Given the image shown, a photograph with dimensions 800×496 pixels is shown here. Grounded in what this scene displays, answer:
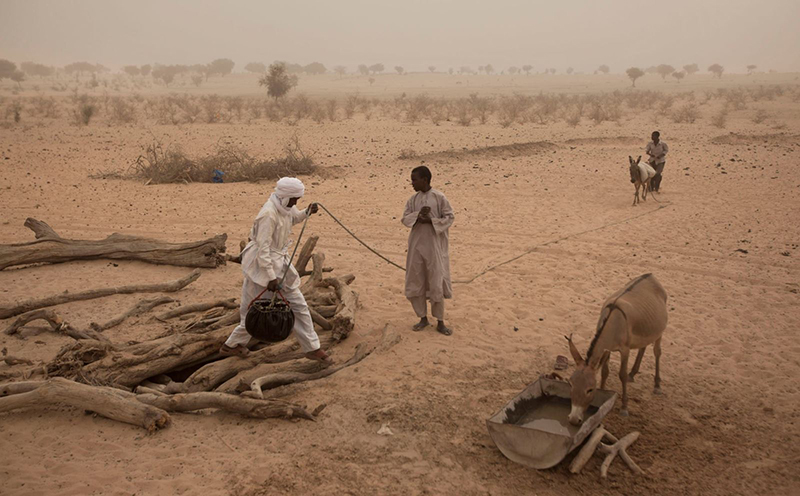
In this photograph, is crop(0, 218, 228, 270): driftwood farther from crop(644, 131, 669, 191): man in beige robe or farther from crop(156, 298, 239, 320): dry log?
crop(644, 131, 669, 191): man in beige robe

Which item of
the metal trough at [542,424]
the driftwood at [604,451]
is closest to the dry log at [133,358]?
the metal trough at [542,424]

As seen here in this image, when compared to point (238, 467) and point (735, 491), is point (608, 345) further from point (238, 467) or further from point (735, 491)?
point (238, 467)

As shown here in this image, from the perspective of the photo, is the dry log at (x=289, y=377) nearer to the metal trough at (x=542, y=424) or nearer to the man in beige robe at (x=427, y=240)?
the man in beige robe at (x=427, y=240)

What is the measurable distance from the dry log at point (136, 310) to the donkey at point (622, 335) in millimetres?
5014

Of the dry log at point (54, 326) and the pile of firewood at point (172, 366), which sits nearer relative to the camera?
the pile of firewood at point (172, 366)

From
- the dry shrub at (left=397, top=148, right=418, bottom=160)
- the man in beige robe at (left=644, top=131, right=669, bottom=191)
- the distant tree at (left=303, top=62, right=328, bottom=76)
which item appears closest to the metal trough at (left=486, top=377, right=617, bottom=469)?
the man in beige robe at (left=644, top=131, right=669, bottom=191)

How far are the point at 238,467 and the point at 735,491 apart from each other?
11.4 feet

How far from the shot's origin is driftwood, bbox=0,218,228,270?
8875 mm

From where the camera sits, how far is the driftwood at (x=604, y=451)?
14.4ft

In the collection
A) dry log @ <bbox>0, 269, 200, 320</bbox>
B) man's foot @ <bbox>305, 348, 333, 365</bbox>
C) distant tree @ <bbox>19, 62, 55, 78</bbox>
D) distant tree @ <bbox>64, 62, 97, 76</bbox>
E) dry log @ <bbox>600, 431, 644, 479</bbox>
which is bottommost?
dry log @ <bbox>600, 431, 644, 479</bbox>

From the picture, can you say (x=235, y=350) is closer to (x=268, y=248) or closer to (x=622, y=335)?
(x=268, y=248)

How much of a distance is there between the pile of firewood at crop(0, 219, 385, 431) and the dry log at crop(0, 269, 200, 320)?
1cm

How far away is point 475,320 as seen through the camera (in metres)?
7.41

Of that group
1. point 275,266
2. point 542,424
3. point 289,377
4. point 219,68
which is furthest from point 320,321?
point 219,68
